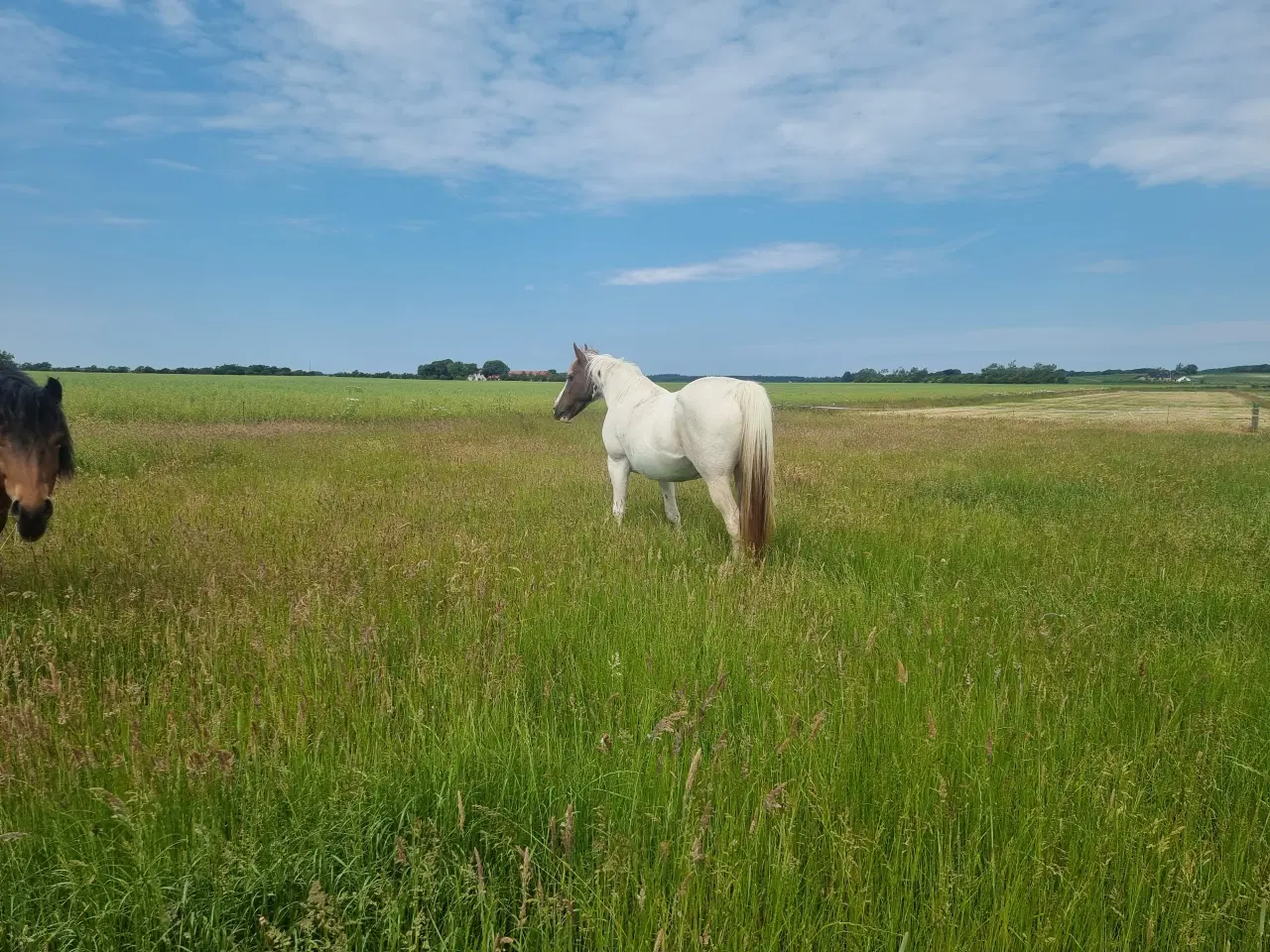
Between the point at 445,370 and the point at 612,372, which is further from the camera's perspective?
the point at 445,370

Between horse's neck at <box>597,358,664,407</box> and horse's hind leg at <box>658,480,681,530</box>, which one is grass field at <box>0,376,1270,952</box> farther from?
horse's neck at <box>597,358,664,407</box>

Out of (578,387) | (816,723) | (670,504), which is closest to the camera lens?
(816,723)

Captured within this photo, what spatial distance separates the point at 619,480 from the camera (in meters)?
7.89

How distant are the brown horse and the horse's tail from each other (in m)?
4.98

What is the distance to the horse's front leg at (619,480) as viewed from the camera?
777 centimetres

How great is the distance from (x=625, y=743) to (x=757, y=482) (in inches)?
148

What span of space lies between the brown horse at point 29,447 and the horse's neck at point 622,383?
534 cm

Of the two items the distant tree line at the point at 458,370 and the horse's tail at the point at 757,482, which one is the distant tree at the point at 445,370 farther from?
the horse's tail at the point at 757,482

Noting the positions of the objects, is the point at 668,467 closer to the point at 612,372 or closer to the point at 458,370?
the point at 612,372

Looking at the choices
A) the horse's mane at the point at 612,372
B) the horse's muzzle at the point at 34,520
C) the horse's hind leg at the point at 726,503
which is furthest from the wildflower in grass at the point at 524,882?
the horse's mane at the point at 612,372

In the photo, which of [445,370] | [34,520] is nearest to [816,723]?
[34,520]

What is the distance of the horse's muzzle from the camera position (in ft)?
12.4

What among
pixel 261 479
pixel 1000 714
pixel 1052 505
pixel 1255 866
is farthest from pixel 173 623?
pixel 1052 505

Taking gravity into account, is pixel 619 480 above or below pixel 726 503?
above
